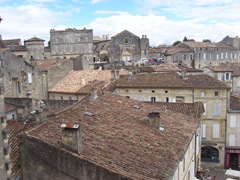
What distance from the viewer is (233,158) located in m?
34.6

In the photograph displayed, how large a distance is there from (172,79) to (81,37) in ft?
148

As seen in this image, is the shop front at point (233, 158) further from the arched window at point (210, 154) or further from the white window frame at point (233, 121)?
the white window frame at point (233, 121)

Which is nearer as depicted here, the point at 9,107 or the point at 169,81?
the point at 9,107

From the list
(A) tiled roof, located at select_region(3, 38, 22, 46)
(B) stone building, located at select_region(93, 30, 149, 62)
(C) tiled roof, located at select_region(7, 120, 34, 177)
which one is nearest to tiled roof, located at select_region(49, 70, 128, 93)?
(C) tiled roof, located at select_region(7, 120, 34, 177)

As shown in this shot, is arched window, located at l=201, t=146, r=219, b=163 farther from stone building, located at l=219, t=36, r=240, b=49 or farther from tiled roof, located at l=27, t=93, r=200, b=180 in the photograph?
stone building, located at l=219, t=36, r=240, b=49

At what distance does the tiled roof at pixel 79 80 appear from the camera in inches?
1587

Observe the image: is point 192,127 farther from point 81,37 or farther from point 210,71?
point 81,37

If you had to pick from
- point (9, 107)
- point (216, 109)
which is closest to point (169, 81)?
point (216, 109)

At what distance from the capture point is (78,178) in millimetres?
11633

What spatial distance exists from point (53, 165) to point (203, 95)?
25.3 m

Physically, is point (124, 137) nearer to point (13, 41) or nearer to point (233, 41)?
point (13, 41)

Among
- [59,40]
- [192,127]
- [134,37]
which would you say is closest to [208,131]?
[192,127]

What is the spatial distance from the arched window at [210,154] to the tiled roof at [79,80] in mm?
15103

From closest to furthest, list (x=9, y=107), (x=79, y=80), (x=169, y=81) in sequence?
(x=9, y=107) → (x=169, y=81) → (x=79, y=80)
